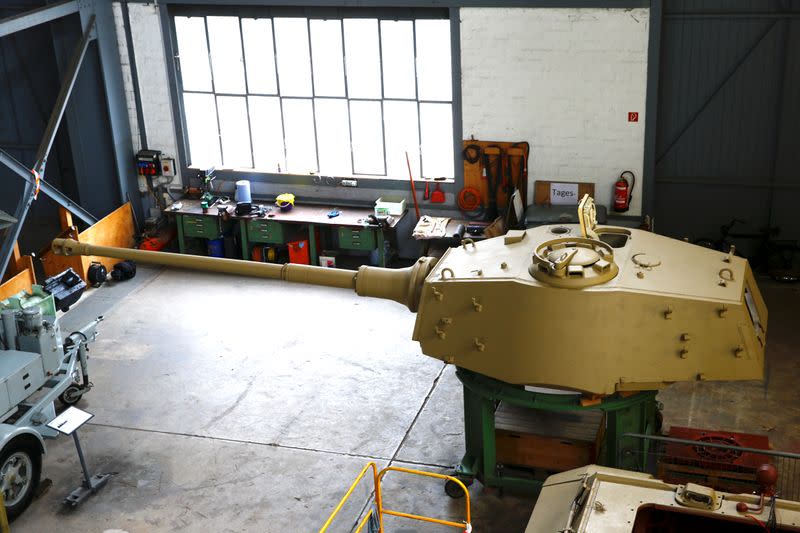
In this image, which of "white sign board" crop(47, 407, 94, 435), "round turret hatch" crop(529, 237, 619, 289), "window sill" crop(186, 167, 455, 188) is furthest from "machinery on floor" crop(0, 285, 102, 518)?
"round turret hatch" crop(529, 237, 619, 289)

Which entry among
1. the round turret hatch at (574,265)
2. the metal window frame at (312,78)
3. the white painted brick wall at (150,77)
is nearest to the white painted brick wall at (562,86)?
the metal window frame at (312,78)

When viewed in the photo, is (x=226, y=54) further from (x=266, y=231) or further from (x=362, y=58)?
(x=266, y=231)

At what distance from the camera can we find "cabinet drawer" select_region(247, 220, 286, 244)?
15750 mm

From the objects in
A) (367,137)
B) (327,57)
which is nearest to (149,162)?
(327,57)

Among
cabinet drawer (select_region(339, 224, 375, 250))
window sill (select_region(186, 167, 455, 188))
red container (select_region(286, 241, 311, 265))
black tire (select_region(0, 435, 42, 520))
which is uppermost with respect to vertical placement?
window sill (select_region(186, 167, 455, 188))

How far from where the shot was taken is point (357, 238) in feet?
50.3

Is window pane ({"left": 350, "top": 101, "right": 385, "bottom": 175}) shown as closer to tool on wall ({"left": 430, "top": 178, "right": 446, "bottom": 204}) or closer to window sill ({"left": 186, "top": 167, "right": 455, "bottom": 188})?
window sill ({"left": 186, "top": 167, "right": 455, "bottom": 188})

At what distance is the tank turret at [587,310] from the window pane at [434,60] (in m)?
5.94

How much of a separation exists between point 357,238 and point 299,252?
3.60 ft

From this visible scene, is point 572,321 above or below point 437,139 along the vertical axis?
below

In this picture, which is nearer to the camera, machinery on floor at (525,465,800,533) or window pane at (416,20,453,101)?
machinery on floor at (525,465,800,533)

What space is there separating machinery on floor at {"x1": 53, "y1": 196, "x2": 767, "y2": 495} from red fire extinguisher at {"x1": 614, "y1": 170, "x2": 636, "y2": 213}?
4.56 meters

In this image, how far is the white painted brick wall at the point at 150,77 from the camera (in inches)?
631

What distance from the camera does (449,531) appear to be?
9.65 metres
